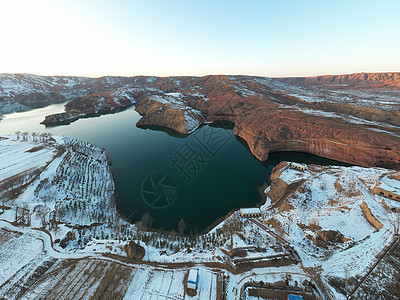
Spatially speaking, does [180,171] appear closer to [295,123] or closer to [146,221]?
[146,221]

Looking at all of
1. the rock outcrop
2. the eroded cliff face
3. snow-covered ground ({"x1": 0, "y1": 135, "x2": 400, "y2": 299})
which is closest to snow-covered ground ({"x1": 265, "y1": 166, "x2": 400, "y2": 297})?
snow-covered ground ({"x1": 0, "y1": 135, "x2": 400, "y2": 299})

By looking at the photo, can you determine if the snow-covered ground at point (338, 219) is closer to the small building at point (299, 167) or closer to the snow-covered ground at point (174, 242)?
the snow-covered ground at point (174, 242)

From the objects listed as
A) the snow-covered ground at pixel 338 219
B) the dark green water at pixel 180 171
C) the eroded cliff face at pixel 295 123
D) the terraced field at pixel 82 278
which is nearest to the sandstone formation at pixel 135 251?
the terraced field at pixel 82 278

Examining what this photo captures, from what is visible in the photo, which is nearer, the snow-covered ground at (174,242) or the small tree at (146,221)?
the snow-covered ground at (174,242)

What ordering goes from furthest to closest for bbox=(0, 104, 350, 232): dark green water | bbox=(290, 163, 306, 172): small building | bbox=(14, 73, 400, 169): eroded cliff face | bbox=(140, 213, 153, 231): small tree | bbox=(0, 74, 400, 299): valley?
1. bbox=(14, 73, 400, 169): eroded cliff face
2. bbox=(290, 163, 306, 172): small building
3. bbox=(0, 104, 350, 232): dark green water
4. bbox=(140, 213, 153, 231): small tree
5. bbox=(0, 74, 400, 299): valley

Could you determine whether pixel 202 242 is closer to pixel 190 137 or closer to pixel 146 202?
pixel 146 202

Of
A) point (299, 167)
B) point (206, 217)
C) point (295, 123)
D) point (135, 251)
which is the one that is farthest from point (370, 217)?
point (295, 123)

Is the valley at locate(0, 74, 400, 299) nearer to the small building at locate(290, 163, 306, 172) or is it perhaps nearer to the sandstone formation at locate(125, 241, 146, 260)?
the sandstone formation at locate(125, 241, 146, 260)
